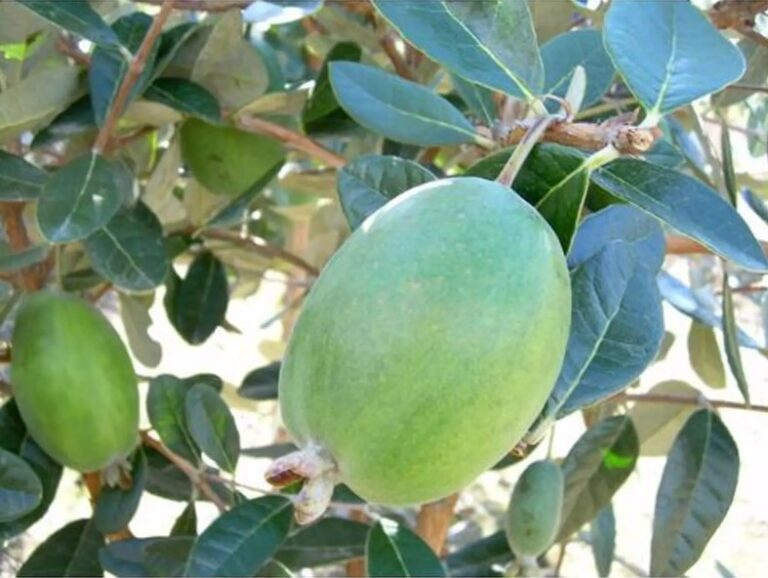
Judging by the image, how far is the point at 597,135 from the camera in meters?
0.62

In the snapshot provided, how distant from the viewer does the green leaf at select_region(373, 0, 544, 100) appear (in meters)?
0.67

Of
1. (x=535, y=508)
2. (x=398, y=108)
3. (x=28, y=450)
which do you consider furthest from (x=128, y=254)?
(x=535, y=508)

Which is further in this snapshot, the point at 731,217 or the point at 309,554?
the point at 309,554

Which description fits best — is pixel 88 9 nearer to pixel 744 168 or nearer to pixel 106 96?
pixel 106 96

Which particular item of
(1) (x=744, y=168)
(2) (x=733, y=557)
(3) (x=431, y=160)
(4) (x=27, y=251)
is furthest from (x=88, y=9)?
(2) (x=733, y=557)

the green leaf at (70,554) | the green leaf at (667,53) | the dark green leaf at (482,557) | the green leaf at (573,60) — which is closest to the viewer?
the green leaf at (667,53)

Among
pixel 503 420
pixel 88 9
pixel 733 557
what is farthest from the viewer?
pixel 733 557

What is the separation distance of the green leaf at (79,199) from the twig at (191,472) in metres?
0.26

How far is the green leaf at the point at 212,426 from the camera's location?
41.0 inches

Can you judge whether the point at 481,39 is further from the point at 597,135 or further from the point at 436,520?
the point at 436,520

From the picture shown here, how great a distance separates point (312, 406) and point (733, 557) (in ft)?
5.01

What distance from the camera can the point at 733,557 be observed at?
190cm

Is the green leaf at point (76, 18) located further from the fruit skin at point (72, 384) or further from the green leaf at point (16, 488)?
the green leaf at point (16, 488)

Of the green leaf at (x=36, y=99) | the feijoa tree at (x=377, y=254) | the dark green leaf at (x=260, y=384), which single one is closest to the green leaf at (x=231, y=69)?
the feijoa tree at (x=377, y=254)
